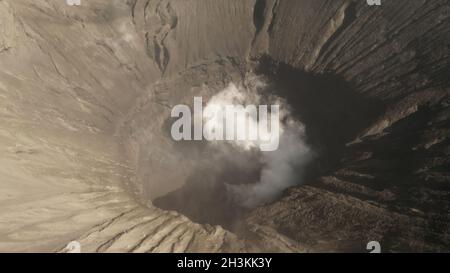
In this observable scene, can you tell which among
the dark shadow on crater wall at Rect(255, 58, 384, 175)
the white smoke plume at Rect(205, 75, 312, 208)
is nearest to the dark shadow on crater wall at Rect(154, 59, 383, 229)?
the dark shadow on crater wall at Rect(255, 58, 384, 175)

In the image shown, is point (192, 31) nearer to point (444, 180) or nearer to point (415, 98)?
point (415, 98)

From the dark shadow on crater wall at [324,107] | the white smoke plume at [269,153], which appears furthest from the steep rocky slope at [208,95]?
the white smoke plume at [269,153]

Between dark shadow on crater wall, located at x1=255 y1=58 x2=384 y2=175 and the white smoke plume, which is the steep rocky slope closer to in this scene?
dark shadow on crater wall, located at x1=255 y1=58 x2=384 y2=175

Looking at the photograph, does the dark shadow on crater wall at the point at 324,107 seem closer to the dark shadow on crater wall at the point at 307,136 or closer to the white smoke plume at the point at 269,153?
the dark shadow on crater wall at the point at 307,136

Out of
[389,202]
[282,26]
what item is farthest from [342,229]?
[282,26]

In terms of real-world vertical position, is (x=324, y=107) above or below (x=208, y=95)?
below

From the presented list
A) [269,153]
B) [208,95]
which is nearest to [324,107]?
[269,153]

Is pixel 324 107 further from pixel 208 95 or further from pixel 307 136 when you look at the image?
pixel 208 95
